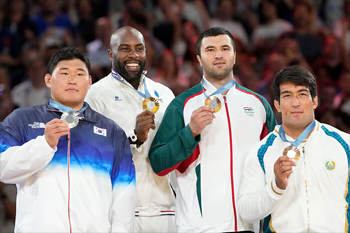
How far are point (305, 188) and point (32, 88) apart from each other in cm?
529

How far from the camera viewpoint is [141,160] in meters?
4.89

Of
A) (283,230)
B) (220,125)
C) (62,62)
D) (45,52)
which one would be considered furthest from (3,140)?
(45,52)

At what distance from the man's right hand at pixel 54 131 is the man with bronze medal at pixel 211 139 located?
0.92 m

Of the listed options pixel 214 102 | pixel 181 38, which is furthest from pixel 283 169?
pixel 181 38

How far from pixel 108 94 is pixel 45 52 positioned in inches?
173

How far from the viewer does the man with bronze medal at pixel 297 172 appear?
4.05m

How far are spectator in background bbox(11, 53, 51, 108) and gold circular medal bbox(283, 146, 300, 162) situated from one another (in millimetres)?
4996

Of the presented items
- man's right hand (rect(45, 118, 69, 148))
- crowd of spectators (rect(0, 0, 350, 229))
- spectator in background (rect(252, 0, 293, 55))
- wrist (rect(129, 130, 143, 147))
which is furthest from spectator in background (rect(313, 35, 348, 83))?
man's right hand (rect(45, 118, 69, 148))

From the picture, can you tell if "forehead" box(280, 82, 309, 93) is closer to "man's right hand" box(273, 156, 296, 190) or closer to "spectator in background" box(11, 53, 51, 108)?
"man's right hand" box(273, 156, 296, 190)

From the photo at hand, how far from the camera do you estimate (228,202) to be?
4.42 m

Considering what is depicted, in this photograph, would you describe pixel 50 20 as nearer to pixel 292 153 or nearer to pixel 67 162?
pixel 67 162

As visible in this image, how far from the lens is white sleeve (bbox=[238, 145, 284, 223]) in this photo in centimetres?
404

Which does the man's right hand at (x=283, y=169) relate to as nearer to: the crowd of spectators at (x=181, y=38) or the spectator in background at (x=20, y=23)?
the crowd of spectators at (x=181, y=38)

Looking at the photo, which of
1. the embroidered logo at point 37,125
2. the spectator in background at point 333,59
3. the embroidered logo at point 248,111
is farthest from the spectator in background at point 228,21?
the embroidered logo at point 37,125
